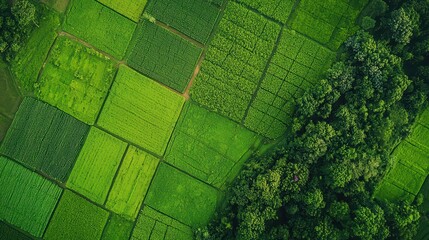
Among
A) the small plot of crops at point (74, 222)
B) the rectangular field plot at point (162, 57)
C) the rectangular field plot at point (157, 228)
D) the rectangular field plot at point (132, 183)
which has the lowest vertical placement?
the small plot of crops at point (74, 222)

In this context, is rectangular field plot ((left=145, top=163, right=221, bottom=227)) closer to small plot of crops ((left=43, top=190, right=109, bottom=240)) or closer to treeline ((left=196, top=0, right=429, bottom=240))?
treeline ((left=196, top=0, right=429, bottom=240))

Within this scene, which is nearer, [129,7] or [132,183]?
[132,183]

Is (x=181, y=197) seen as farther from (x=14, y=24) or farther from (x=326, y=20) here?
(x=14, y=24)

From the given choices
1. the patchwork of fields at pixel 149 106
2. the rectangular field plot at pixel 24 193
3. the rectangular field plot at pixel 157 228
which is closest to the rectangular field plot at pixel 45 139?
the patchwork of fields at pixel 149 106

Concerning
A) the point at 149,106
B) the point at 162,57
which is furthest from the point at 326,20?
the point at 149,106

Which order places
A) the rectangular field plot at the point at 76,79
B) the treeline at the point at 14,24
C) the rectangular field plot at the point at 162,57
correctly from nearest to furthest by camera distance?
the treeline at the point at 14,24 < the rectangular field plot at the point at 76,79 < the rectangular field plot at the point at 162,57

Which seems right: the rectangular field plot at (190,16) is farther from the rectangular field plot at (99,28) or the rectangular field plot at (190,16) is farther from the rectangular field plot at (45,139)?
the rectangular field plot at (45,139)
